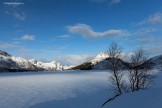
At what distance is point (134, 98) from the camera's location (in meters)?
16.6

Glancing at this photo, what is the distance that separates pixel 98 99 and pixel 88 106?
5.41 meters

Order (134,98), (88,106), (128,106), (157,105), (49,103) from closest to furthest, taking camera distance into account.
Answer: (157,105), (128,106), (134,98), (88,106), (49,103)

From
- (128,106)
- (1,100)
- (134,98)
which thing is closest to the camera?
(128,106)

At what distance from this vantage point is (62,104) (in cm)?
3306

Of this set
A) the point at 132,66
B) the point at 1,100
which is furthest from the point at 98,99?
the point at 1,100

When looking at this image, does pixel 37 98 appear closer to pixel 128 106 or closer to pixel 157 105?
pixel 128 106

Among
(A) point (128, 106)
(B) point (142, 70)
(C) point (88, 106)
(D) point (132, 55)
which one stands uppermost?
(D) point (132, 55)

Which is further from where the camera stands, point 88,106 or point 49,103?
point 49,103

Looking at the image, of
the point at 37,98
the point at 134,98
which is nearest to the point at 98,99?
the point at 37,98

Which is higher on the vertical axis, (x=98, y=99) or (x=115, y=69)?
(x=115, y=69)

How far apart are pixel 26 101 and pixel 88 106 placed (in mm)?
10746

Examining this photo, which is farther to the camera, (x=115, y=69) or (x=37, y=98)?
(x=37, y=98)

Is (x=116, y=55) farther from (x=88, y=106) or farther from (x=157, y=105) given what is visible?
(x=157, y=105)

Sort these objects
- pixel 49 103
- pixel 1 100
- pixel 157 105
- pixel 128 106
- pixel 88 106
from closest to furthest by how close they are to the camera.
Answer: pixel 157 105, pixel 128 106, pixel 88 106, pixel 49 103, pixel 1 100
